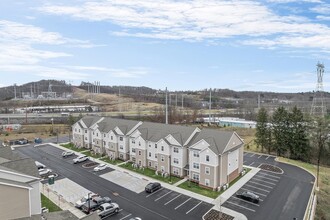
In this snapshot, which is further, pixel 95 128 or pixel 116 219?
pixel 95 128

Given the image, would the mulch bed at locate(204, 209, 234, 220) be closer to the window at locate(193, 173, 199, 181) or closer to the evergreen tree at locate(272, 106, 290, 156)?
the window at locate(193, 173, 199, 181)

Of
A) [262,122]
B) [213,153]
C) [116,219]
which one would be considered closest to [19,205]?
[116,219]

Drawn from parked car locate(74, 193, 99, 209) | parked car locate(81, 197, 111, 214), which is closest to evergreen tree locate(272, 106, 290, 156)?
parked car locate(81, 197, 111, 214)

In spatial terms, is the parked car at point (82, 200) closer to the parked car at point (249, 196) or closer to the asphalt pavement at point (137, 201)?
the asphalt pavement at point (137, 201)

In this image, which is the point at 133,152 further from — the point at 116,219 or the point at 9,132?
the point at 9,132

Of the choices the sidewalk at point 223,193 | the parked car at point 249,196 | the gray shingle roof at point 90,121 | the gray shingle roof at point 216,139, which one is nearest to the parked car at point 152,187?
the sidewalk at point 223,193

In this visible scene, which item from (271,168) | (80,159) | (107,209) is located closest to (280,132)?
(271,168)
